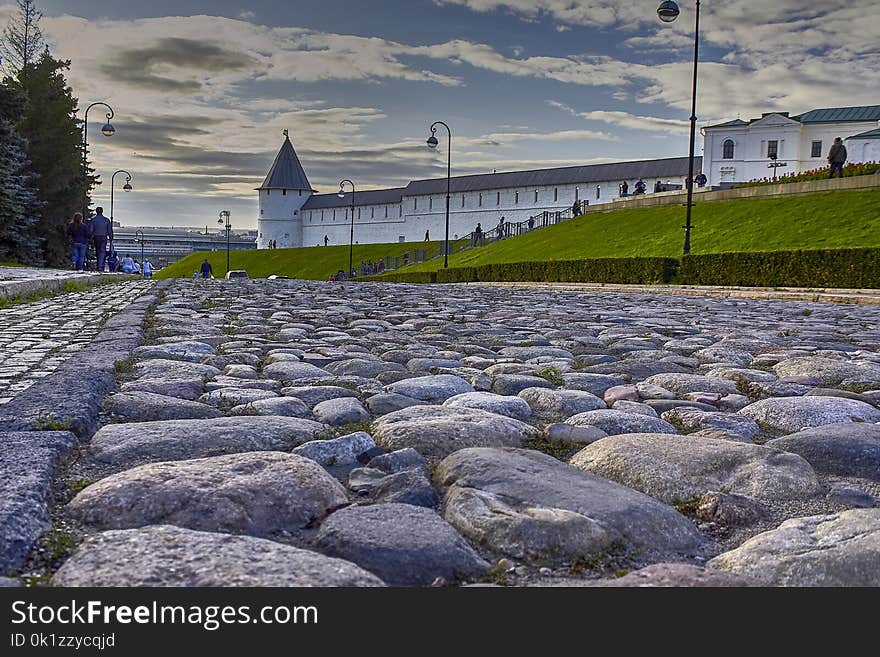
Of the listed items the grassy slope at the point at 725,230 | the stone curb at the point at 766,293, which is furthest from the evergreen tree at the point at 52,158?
the stone curb at the point at 766,293

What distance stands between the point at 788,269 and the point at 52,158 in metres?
33.5

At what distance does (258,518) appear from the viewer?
2033mm

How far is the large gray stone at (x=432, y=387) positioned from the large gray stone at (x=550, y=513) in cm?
138

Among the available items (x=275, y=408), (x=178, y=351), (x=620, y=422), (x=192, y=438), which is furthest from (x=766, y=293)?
(x=192, y=438)

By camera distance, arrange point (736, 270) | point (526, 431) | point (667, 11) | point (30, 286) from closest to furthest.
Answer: point (526, 431) < point (30, 286) < point (736, 270) < point (667, 11)

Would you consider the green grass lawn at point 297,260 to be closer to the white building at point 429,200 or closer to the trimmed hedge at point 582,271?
the white building at point 429,200

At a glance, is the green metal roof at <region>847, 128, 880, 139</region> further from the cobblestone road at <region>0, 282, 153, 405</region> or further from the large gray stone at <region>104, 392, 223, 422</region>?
the large gray stone at <region>104, 392, 223, 422</region>

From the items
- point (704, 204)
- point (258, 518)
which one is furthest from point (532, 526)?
point (704, 204)

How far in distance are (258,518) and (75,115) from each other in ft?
160

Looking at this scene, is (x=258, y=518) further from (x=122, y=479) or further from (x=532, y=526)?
(x=532, y=526)

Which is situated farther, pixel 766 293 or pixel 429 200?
pixel 429 200

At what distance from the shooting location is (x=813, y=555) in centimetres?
182

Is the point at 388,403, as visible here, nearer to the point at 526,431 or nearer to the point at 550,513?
the point at 526,431

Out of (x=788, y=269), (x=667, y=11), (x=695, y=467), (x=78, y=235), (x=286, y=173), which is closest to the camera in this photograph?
(x=695, y=467)
